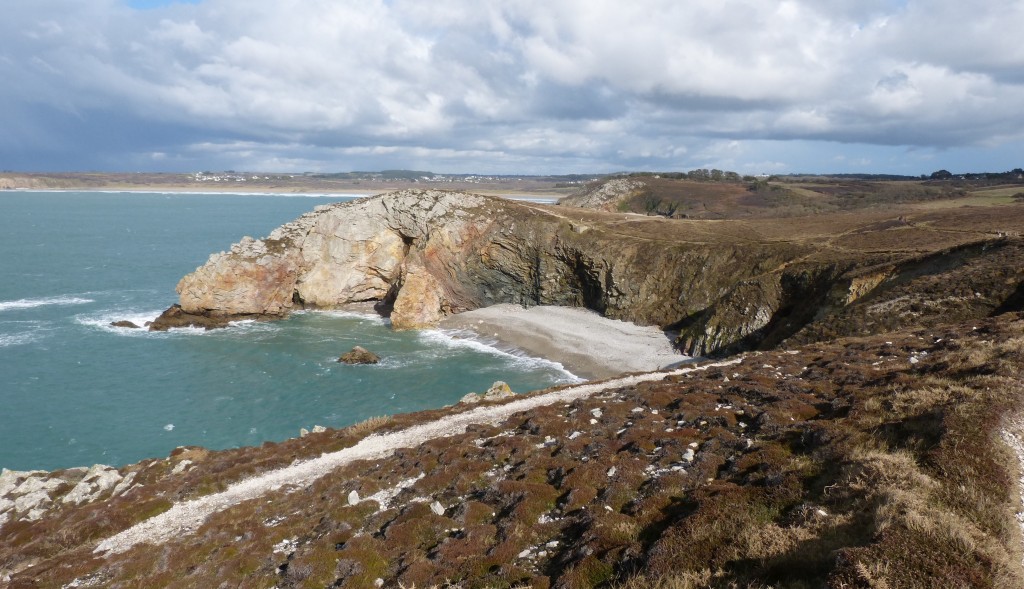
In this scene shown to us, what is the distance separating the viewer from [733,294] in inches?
1964

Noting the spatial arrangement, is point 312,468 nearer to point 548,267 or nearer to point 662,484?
point 662,484

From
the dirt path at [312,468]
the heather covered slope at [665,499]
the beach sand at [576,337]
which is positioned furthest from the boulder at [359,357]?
the dirt path at [312,468]

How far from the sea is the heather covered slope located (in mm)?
13650

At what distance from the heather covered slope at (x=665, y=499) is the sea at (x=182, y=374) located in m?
13.6

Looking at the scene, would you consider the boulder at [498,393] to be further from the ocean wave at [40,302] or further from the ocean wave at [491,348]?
the ocean wave at [40,302]

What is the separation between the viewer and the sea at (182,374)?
35.1 m

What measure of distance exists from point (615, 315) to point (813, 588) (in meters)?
54.1

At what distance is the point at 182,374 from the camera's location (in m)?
45.8

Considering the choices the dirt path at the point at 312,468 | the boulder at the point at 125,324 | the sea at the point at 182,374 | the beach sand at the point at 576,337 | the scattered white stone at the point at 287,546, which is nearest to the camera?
the scattered white stone at the point at 287,546

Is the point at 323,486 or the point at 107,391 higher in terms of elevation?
the point at 323,486

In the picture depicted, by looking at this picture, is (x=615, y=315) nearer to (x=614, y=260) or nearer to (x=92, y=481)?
(x=614, y=260)

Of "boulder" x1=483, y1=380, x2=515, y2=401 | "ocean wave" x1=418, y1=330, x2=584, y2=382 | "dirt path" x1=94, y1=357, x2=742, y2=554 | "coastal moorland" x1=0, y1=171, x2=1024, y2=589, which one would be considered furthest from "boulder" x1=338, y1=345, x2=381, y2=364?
"dirt path" x1=94, y1=357, x2=742, y2=554

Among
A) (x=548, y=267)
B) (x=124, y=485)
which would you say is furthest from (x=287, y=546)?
(x=548, y=267)

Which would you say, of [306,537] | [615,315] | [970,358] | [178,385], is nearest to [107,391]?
[178,385]
